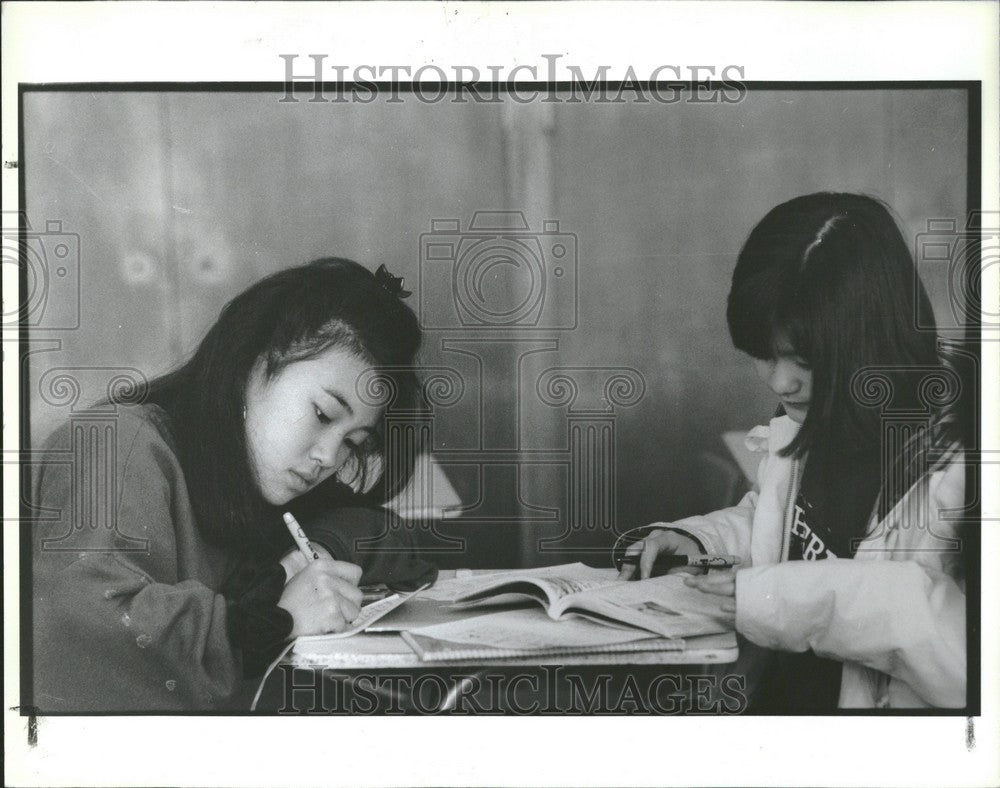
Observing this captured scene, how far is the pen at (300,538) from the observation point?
109 inches

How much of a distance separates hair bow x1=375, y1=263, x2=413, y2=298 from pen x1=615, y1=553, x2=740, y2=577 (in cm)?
86

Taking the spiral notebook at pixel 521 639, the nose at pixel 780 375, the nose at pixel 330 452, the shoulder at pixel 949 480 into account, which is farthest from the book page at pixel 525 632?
the shoulder at pixel 949 480

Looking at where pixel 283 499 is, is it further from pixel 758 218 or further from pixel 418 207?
pixel 758 218

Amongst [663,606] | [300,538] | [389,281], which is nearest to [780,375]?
[663,606]

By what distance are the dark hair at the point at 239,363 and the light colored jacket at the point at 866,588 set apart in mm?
992

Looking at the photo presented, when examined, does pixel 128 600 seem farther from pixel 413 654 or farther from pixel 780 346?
pixel 780 346

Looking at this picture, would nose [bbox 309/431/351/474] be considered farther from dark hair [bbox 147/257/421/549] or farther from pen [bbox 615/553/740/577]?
pen [bbox 615/553/740/577]

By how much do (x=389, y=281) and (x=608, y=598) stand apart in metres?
0.94

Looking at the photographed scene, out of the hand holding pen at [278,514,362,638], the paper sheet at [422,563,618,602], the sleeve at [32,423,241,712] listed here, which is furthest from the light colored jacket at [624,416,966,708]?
the sleeve at [32,423,241,712]

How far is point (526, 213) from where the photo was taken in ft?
9.04

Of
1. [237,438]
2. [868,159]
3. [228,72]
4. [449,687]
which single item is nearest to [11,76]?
[228,72]

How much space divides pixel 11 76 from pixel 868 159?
2115 millimetres

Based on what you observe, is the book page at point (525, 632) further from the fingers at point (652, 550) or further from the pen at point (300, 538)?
the pen at point (300, 538)

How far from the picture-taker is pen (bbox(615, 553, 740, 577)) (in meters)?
2.76
